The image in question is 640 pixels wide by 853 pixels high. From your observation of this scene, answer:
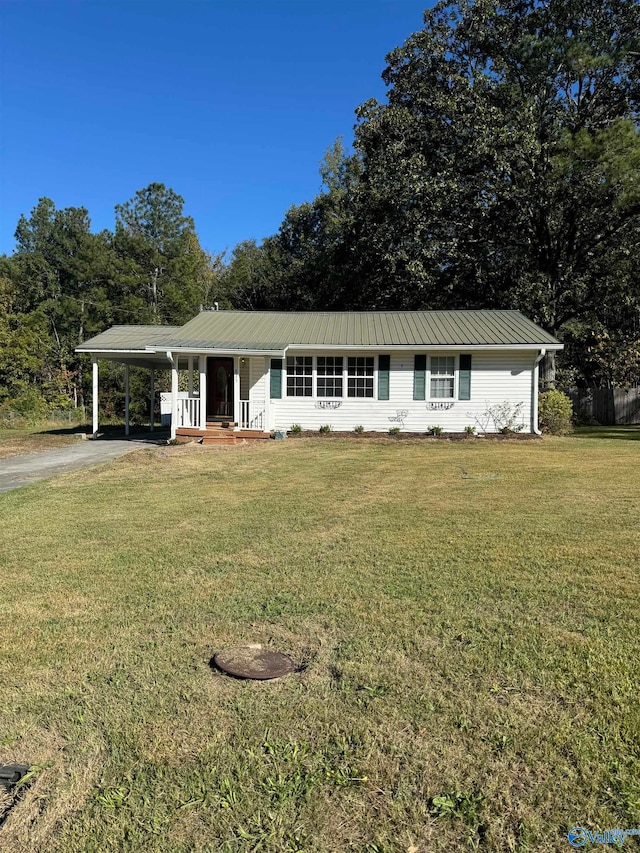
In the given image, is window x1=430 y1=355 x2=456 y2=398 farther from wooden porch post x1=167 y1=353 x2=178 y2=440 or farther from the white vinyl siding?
wooden porch post x1=167 y1=353 x2=178 y2=440

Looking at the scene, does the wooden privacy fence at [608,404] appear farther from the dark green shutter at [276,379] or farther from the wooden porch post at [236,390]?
the wooden porch post at [236,390]

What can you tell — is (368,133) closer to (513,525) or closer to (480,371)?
(480,371)

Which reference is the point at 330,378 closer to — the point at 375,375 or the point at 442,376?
the point at 375,375

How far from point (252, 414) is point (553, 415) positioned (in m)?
9.35

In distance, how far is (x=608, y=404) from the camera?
915 inches

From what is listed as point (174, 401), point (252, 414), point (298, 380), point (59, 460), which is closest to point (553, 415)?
point (298, 380)

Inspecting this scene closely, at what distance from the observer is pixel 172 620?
349 centimetres

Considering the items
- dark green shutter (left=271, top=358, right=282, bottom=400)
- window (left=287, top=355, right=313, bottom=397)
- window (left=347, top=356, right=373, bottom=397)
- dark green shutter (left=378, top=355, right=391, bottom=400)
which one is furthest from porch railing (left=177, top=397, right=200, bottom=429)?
dark green shutter (left=378, top=355, right=391, bottom=400)

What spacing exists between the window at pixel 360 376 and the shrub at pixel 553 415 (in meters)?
5.49

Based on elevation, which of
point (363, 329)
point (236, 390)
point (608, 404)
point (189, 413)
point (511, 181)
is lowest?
point (189, 413)

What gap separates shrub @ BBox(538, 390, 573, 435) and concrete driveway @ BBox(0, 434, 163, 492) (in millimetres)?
11709

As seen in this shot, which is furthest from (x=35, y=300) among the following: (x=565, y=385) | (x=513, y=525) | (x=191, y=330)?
(x=513, y=525)
